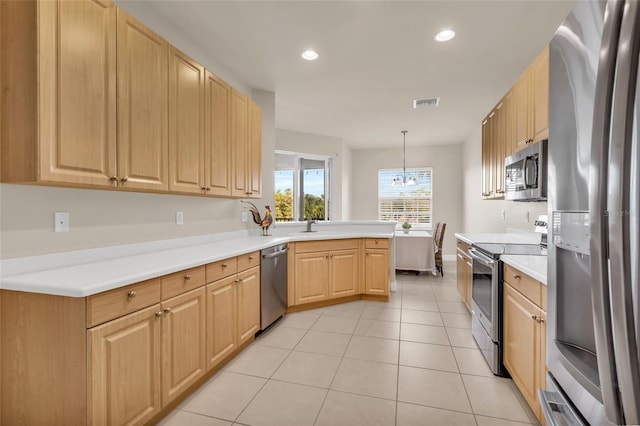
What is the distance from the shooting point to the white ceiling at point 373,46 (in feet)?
7.76

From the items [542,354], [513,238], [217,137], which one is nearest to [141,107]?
[217,137]

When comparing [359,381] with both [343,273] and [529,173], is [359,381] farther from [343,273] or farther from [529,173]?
[529,173]

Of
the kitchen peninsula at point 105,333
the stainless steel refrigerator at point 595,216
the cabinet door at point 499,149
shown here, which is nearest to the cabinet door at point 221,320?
the kitchen peninsula at point 105,333

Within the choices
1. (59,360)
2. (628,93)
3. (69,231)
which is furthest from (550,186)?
(69,231)

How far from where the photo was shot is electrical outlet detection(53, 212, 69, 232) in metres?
1.73

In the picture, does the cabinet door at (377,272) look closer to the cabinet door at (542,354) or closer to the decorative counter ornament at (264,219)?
the decorative counter ornament at (264,219)

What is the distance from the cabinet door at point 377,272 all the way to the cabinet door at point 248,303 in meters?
1.69

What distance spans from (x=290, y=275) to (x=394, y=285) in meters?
1.82

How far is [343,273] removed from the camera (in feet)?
13.0

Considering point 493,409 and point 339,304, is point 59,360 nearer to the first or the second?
point 493,409

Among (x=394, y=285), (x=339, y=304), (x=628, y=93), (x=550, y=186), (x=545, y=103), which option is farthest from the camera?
(x=394, y=285)

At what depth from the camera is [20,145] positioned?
4.72 feet

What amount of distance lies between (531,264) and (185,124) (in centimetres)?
257

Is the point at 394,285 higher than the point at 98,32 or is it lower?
lower
